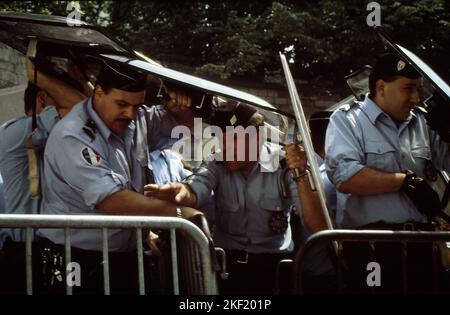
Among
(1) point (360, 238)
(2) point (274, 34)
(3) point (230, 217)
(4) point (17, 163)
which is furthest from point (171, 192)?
(2) point (274, 34)

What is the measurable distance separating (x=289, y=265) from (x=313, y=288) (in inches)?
9.0

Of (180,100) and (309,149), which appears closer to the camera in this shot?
(309,149)

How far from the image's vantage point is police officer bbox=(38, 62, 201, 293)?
2604mm

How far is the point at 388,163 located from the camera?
2.94 metres

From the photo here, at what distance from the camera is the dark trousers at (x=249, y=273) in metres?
3.05

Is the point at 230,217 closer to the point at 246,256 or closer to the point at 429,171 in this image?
the point at 246,256

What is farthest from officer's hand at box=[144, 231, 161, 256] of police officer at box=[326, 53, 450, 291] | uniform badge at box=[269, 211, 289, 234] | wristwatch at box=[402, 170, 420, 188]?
wristwatch at box=[402, 170, 420, 188]

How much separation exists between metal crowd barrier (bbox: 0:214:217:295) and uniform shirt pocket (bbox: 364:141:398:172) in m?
1.19

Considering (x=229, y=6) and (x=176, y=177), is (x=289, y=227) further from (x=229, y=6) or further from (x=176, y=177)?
(x=229, y=6)

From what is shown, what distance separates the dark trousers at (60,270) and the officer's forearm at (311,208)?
37.8 inches

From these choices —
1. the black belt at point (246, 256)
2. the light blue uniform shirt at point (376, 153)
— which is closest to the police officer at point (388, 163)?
the light blue uniform shirt at point (376, 153)

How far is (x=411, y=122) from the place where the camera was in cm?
313

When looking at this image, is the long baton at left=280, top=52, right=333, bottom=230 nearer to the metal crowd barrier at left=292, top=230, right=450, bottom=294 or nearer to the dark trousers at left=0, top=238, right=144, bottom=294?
the metal crowd barrier at left=292, top=230, right=450, bottom=294

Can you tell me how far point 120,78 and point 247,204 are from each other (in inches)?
41.1
